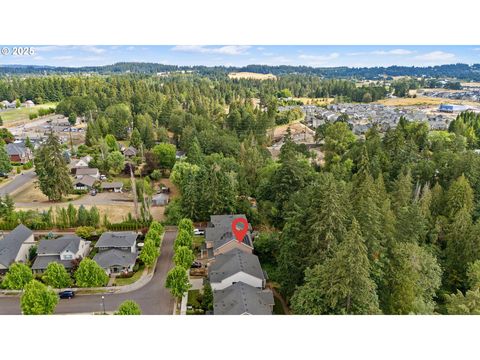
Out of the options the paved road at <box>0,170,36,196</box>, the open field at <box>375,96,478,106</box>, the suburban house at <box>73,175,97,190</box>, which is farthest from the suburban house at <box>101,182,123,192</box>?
the open field at <box>375,96,478,106</box>

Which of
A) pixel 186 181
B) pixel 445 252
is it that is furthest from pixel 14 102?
pixel 445 252

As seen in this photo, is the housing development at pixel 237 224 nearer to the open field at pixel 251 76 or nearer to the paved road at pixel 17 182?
the paved road at pixel 17 182

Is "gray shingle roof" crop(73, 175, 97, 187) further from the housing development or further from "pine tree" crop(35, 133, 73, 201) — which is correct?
"pine tree" crop(35, 133, 73, 201)

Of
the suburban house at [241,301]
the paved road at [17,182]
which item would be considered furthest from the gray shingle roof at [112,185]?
the suburban house at [241,301]

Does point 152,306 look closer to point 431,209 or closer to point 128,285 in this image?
point 128,285

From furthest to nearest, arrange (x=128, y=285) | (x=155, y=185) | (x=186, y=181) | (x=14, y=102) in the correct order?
(x=14, y=102) < (x=155, y=185) < (x=186, y=181) < (x=128, y=285)
